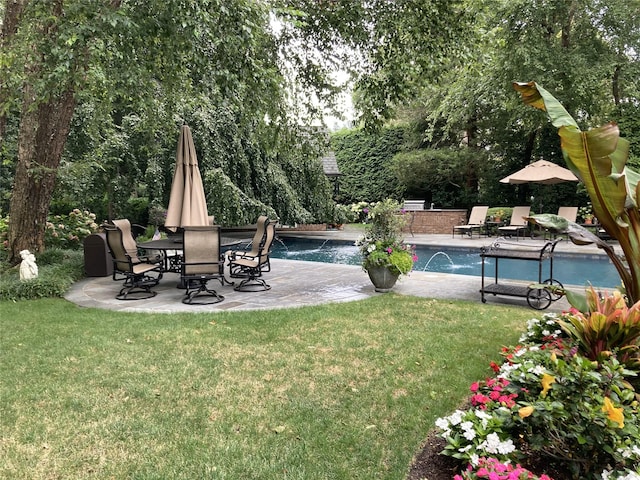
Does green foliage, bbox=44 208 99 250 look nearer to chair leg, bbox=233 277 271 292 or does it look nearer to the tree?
the tree

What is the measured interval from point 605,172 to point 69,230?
10.2 m

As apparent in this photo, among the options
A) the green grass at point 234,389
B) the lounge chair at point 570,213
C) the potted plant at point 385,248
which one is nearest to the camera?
the green grass at point 234,389

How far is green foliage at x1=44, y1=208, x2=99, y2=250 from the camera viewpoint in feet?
30.1

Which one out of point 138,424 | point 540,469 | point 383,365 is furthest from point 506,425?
point 138,424

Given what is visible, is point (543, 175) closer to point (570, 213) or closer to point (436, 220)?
point (570, 213)

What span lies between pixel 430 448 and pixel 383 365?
1.30 meters

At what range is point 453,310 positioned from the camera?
5516 mm

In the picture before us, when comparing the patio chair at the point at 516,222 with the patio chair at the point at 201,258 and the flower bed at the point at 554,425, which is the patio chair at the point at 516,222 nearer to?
the patio chair at the point at 201,258

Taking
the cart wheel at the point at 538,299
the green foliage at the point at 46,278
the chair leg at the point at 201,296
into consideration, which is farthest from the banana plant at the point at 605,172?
the green foliage at the point at 46,278

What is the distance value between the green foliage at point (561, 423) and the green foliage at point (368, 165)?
20130 millimetres

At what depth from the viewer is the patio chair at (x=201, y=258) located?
610 centimetres

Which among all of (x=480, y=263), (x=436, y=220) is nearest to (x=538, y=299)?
(x=480, y=263)

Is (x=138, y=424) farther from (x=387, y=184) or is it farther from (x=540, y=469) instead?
(x=387, y=184)

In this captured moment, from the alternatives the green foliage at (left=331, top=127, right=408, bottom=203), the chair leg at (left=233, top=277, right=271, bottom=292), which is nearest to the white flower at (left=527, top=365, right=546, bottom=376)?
the chair leg at (left=233, top=277, right=271, bottom=292)
